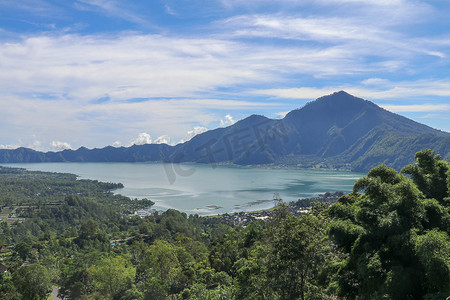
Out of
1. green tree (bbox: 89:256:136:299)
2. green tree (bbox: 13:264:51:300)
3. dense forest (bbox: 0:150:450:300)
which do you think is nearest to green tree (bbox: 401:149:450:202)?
dense forest (bbox: 0:150:450:300)

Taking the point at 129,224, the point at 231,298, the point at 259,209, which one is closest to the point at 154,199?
the point at 129,224

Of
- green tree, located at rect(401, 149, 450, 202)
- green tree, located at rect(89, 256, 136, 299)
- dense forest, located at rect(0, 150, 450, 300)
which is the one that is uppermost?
green tree, located at rect(401, 149, 450, 202)

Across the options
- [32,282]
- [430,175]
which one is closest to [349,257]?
[430,175]

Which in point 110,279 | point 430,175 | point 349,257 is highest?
point 430,175

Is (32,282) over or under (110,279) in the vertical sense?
over

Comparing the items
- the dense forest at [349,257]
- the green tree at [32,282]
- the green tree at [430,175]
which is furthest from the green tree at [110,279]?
the green tree at [430,175]

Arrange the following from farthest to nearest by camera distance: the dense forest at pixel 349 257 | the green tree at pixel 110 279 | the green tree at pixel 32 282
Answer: the green tree at pixel 110 279 < the green tree at pixel 32 282 < the dense forest at pixel 349 257

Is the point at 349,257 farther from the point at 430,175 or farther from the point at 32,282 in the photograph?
the point at 32,282

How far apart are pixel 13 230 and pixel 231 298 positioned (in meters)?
50.4

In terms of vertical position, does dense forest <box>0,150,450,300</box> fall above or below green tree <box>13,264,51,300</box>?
above

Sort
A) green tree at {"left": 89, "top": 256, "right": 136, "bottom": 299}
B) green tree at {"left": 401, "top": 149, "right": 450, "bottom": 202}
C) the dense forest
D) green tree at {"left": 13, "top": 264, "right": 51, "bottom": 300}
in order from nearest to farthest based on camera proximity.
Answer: the dense forest
green tree at {"left": 401, "top": 149, "right": 450, "bottom": 202}
green tree at {"left": 13, "top": 264, "right": 51, "bottom": 300}
green tree at {"left": 89, "top": 256, "right": 136, "bottom": 299}

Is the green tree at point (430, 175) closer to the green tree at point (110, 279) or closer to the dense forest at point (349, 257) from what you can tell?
the dense forest at point (349, 257)

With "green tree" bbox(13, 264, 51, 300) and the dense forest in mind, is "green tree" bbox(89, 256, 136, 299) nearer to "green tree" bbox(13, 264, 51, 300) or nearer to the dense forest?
the dense forest

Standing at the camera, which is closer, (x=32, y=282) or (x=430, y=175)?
(x=430, y=175)
